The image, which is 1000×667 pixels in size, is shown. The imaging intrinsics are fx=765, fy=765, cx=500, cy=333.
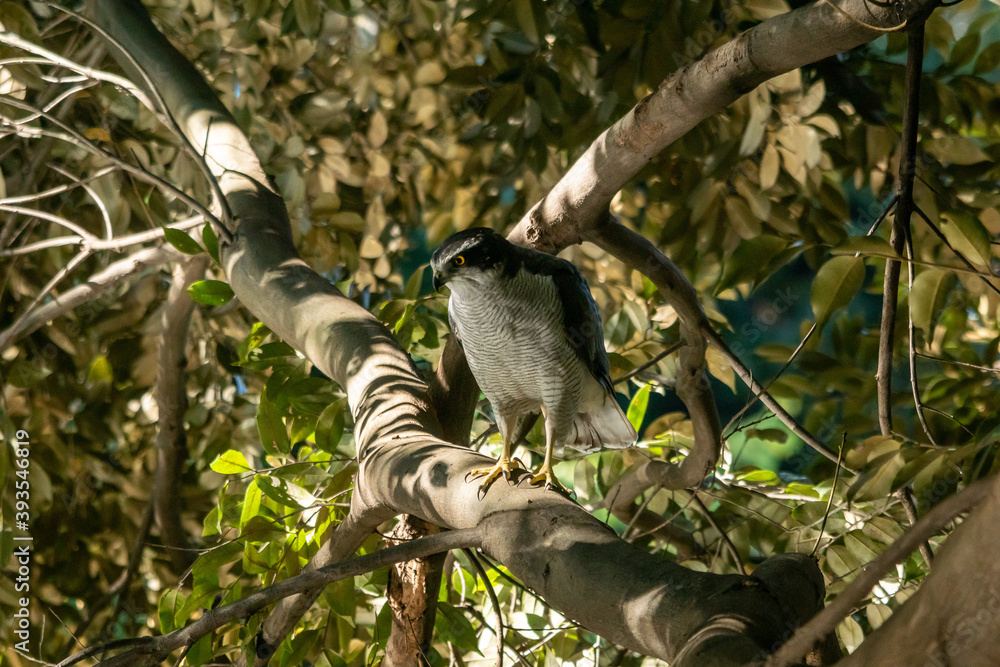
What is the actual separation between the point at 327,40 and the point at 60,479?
73.9 inches

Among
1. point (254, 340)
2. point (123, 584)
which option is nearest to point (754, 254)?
point (254, 340)

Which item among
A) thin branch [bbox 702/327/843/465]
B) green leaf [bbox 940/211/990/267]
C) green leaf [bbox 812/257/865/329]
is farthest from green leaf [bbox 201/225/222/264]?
green leaf [bbox 940/211/990/267]

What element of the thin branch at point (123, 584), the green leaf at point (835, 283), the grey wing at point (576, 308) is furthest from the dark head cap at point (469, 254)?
the thin branch at point (123, 584)

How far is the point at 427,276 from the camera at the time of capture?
2.82 meters

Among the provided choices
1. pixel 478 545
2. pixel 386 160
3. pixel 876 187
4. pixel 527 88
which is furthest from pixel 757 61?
pixel 386 160

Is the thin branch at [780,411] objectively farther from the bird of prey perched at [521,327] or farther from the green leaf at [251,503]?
the green leaf at [251,503]

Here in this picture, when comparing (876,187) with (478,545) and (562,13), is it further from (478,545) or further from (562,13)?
(478,545)

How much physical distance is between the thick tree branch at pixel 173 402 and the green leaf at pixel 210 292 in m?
0.60

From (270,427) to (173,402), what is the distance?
0.99 meters

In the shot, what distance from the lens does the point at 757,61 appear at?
42.4 inches

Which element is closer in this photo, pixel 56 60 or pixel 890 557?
pixel 890 557

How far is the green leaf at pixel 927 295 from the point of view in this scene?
3.05ft

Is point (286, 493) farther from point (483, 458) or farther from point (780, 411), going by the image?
point (780, 411)

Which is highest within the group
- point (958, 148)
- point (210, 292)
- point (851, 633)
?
point (210, 292)
